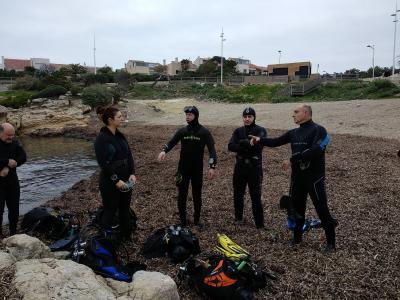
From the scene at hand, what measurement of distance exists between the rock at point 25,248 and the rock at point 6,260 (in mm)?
281

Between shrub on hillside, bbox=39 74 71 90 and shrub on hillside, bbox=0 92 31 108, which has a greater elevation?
shrub on hillside, bbox=39 74 71 90

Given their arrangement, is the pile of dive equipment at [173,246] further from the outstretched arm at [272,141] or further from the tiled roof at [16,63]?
the tiled roof at [16,63]

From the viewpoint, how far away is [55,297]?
3150mm

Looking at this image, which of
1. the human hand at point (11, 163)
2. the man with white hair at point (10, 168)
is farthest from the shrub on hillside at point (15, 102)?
the human hand at point (11, 163)

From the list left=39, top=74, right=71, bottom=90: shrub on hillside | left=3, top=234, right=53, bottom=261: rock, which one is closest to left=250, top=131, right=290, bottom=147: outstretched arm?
left=3, top=234, right=53, bottom=261: rock

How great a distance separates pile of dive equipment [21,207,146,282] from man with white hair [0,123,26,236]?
337 mm

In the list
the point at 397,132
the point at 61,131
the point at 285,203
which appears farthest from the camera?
the point at 61,131

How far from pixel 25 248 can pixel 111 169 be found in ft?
4.78

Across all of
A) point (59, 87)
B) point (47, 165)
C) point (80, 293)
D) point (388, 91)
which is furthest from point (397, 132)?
point (59, 87)

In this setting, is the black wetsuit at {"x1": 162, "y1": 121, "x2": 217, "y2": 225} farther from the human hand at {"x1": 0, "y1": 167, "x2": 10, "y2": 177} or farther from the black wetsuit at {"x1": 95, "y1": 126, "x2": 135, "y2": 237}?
the human hand at {"x1": 0, "y1": 167, "x2": 10, "y2": 177}

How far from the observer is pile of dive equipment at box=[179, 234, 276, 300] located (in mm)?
3960

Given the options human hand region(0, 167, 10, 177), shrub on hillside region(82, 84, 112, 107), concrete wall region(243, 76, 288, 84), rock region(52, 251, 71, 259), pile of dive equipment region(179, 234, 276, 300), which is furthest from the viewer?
concrete wall region(243, 76, 288, 84)

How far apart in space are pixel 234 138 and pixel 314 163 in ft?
5.14

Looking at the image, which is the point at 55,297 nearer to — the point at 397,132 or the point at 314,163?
the point at 314,163
